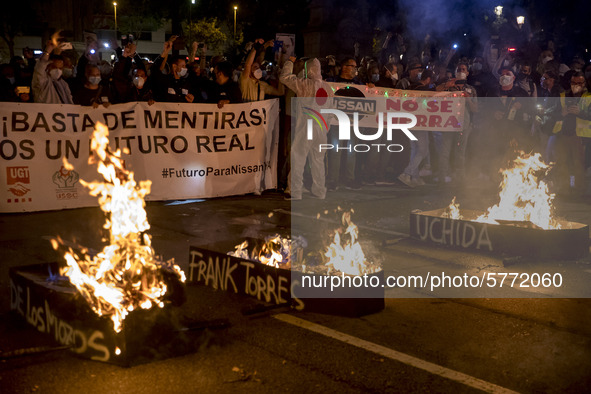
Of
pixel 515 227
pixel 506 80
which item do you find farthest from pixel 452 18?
pixel 515 227

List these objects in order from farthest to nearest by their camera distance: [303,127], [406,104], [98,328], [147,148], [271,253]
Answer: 1. [406,104]
2. [303,127]
3. [147,148]
4. [271,253]
5. [98,328]

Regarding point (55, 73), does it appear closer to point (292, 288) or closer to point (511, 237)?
point (292, 288)

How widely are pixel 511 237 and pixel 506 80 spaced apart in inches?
256

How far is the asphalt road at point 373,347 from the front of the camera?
444cm

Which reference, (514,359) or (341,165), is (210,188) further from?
(514,359)

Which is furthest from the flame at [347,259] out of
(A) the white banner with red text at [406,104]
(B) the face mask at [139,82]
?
(A) the white banner with red text at [406,104]

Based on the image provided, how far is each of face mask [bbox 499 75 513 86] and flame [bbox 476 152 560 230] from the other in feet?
17.0

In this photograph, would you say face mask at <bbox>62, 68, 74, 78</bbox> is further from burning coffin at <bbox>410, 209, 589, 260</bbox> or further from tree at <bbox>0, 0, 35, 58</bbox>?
tree at <bbox>0, 0, 35, 58</bbox>

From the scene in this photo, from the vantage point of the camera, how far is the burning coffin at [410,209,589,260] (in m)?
7.79

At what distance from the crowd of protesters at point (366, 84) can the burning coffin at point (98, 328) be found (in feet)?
18.9

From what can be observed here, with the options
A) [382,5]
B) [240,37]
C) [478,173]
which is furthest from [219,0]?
Answer: [478,173]

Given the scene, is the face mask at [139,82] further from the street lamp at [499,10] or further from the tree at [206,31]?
the tree at [206,31]

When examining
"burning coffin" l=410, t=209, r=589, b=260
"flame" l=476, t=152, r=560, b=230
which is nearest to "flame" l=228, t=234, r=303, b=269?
"burning coffin" l=410, t=209, r=589, b=260

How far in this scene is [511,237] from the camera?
7902 millimetres
